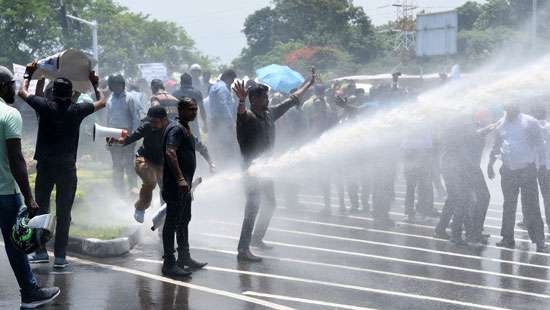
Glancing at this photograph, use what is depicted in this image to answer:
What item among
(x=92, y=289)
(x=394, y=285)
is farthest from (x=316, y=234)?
(x=92, y=289)

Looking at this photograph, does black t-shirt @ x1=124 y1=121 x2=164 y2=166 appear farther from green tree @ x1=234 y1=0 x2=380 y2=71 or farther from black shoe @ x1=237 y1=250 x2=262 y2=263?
green tree @ x1=234 y1=0 x2=380 y2=71

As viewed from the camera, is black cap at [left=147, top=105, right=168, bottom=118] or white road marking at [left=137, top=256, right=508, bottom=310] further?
black cap at [left=147, top=105, right=168, bottom=118]

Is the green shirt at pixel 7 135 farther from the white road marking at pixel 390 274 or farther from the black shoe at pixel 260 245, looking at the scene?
the black shoe at pixel 260 245

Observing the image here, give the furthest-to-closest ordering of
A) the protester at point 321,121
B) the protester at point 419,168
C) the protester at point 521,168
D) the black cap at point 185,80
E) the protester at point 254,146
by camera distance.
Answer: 1. the protester at point 321,121
2. the black cap at point 185,80
3. the protester at point 419,168
4. the protester at point 521,168
5. the protester at point 254,146

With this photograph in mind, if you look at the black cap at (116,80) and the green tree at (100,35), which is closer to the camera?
the black cap at (116,80)

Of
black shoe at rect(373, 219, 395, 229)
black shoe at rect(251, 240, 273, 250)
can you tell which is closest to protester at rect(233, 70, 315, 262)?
black shoe at rect(251, 240, 273, 250)

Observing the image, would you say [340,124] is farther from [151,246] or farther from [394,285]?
[394,285]

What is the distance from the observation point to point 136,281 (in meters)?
8.38

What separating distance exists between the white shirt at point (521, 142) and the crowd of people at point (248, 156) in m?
0.01

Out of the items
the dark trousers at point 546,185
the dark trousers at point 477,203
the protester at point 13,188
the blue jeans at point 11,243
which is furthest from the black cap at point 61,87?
the dark trousers at point 546,185

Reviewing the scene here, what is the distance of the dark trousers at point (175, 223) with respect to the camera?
861cm

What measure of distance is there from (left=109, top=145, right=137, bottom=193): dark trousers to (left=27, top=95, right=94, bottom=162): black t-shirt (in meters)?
4.20

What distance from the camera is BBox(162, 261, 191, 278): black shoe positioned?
857 centimetres

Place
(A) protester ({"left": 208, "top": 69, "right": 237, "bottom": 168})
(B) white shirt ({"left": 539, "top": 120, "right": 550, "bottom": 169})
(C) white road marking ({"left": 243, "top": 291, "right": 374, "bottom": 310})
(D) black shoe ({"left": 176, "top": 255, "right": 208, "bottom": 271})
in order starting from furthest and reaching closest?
(A) protester ({"left": 208, "top": 69, "right": 237, "bottom": 168}) < (B) white shirt ({"left": 539, "top": 120, "right": 550, "bottom": 169}) < (D) black shoe ({"left": 176, "top": 255, "right": 208, "bottom": 271}) < (C) white road marking ({"left": 243, "top": 291, "right": 374, "bottom": 310})
